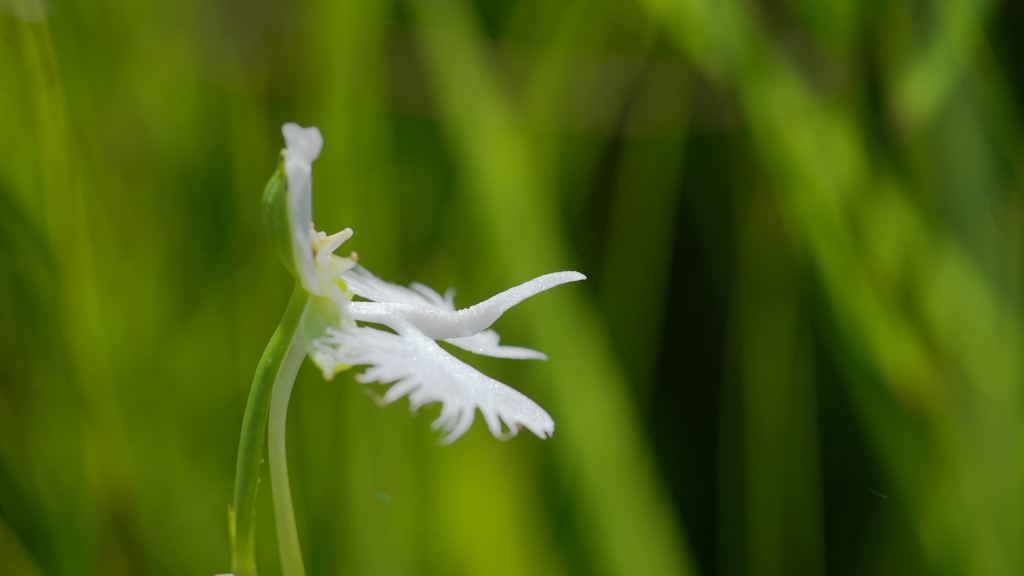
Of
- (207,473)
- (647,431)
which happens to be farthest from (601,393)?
(207,473)

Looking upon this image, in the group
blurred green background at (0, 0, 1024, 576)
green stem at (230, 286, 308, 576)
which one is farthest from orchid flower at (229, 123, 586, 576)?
blurred green background at (0, 0, 1024, 576)

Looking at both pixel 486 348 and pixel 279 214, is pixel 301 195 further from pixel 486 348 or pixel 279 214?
pixel 486 348

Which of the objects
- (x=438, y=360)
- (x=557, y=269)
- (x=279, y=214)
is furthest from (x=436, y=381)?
(x=557, y=269)

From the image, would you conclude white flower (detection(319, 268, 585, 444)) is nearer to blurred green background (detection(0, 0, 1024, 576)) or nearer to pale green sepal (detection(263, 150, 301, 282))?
pale green sepal (detection(263, 150, 301, 282))

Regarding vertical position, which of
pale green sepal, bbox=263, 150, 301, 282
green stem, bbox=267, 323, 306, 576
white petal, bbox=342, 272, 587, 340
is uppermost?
pale green sepal, bbox=263, 150, 301, 282

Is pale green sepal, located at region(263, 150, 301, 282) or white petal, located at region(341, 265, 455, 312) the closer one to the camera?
pale green sepal, located at region(263, 150, 301, 282)

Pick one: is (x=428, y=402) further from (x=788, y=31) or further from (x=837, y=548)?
(x=788, y=31)

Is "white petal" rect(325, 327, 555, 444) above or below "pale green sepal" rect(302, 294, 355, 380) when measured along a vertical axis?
below
